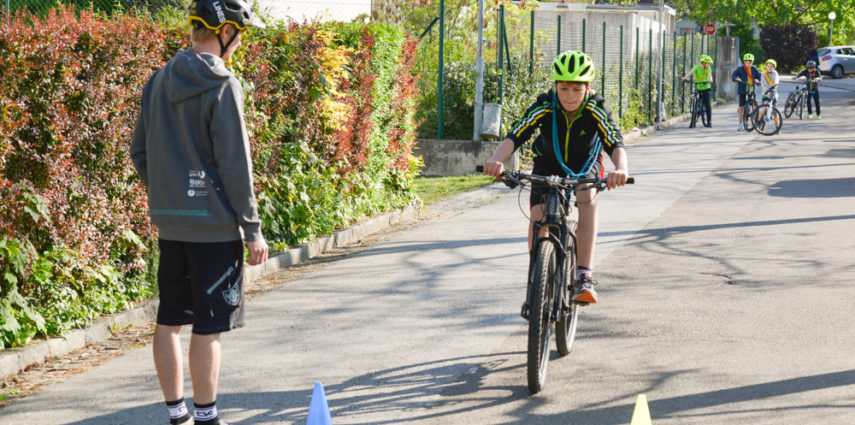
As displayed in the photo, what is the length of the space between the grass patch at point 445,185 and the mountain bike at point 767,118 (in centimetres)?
949

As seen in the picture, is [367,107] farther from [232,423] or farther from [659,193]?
[232,423]

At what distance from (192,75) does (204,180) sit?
436 millimetres

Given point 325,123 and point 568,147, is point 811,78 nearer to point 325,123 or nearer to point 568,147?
point 325,123

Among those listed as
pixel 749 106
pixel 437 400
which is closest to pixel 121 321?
pixel 437 400

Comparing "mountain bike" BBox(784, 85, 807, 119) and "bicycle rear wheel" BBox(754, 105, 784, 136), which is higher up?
"mountain bike" BBox(784, 85, 807, 119)

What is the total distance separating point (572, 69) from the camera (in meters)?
5.30

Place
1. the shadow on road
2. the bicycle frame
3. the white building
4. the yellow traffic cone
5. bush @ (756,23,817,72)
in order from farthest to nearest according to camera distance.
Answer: bush @ (756,23,817,72)
the white building
the bicycle frame
the shadow on road
the yellow traffic cone

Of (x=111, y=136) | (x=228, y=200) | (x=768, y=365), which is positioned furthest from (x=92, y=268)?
(x=768, y=365)

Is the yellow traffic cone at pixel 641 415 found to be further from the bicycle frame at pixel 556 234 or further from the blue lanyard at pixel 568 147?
the blue lanyard at pixel 568 147

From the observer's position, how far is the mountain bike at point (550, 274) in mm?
4938

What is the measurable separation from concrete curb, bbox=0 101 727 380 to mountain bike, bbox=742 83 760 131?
1483 centimetres

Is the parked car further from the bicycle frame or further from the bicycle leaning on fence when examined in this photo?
the bicycle frame

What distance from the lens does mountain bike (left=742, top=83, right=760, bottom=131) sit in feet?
73.9

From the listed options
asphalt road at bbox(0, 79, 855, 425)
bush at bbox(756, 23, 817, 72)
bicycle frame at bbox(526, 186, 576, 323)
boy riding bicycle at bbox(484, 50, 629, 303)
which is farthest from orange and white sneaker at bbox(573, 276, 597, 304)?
bush at bbox(756, 23, 817, 72)
